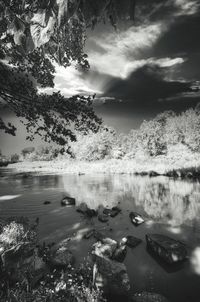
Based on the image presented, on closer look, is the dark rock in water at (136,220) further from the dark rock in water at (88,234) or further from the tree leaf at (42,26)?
the tree leaf at (42,26)

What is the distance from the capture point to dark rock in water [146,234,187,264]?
6.36 meters

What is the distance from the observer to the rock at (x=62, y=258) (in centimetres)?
587

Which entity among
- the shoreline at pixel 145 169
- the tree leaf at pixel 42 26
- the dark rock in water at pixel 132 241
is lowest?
the dark rock in water at pixel 132 241

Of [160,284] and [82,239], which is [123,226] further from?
[160,284]

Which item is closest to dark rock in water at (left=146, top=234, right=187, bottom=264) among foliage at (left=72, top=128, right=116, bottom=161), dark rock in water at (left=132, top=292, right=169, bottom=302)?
dark rock in water at (left=132, top=292, right=169, bottom=302)

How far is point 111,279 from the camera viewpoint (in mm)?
4926

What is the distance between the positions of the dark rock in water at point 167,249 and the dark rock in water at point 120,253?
1073 mm

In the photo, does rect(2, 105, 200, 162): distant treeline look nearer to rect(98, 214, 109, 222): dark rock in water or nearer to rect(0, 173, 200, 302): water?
rect(0, 173, 200, 302): water

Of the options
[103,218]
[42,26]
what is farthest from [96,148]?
[42,26]

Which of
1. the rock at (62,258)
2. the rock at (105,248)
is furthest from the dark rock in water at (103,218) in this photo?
the rock at (62,258)

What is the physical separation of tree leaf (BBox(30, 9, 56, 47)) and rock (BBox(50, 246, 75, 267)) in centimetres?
611

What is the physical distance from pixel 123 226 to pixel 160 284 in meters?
4.19

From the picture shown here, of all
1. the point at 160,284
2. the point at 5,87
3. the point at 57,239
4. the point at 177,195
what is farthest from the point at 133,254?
the point at 177,195

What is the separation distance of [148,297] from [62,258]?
8.98 feet
